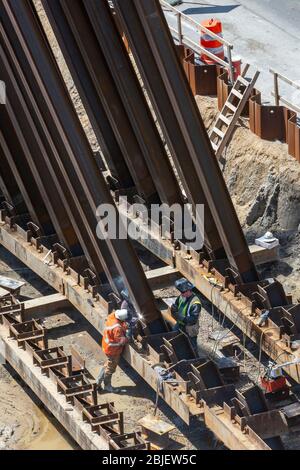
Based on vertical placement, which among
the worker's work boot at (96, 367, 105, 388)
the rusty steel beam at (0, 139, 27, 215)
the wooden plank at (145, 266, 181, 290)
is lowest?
the worker's work boot at (96, 367, 105, 388)

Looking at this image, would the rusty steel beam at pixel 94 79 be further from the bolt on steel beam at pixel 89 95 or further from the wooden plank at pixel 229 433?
the wooden plank at pixel 229 433

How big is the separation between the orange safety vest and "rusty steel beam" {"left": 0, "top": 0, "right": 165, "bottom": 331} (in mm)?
490

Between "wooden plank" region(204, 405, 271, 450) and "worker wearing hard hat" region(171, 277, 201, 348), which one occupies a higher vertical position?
"worker wearing hard hat" region(171, 277, 201, 348)

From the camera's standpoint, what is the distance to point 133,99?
26.7 metres

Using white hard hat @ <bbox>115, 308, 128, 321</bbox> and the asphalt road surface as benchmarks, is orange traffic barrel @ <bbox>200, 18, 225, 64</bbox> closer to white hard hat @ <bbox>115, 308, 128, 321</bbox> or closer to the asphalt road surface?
the asphalt road surface

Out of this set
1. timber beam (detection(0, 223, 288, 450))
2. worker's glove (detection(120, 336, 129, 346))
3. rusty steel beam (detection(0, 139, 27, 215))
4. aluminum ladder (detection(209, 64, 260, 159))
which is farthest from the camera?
aluminum ladder (detection(209, 64, 260, 159))

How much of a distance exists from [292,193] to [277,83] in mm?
2137

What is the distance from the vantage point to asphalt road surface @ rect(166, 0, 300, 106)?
31062 mm

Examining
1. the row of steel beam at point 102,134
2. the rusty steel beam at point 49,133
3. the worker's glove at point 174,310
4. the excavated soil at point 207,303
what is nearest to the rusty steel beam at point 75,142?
the row of steel beam at point 102,134

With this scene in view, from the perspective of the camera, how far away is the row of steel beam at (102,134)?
24.7m

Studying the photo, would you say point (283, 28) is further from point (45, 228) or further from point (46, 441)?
point (46, 441)

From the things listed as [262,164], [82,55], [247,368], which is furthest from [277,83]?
[247,368]

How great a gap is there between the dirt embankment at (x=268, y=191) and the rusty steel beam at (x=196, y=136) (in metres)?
1.97

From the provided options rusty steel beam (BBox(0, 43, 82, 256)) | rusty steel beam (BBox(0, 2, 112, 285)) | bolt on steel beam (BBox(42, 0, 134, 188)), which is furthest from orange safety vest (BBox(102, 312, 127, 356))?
bolt on steel beam (BBox(42, 0, 134, 188))
